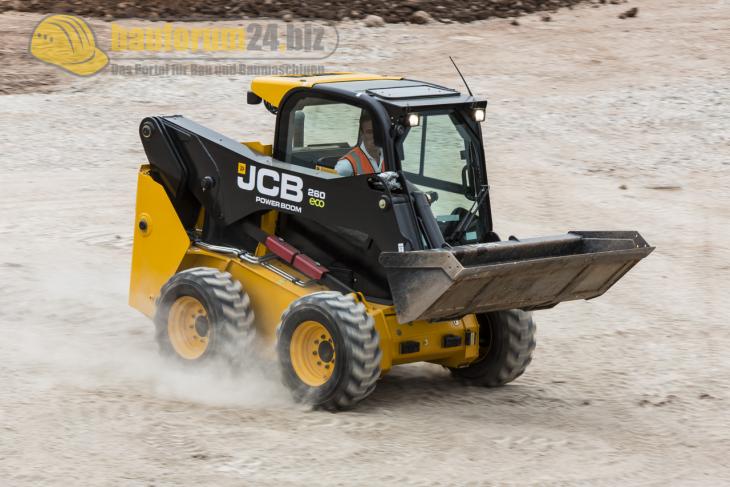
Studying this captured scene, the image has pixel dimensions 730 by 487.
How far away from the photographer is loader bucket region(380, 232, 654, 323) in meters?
7.99

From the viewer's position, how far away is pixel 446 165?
358 inches

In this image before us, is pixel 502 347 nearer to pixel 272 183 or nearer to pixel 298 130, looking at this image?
pixel 272 183

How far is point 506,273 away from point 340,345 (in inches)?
49.3

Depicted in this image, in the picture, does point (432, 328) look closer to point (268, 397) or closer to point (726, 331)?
point (268, 397)

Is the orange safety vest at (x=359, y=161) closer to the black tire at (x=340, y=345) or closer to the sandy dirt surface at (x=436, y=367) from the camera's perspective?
the black tire at (x=340, y=345)

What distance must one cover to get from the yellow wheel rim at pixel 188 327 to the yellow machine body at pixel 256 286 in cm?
39

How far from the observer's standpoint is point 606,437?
8.55m

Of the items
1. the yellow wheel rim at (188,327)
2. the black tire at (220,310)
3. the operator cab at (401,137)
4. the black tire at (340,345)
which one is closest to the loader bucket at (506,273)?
the black tire at (340,345)

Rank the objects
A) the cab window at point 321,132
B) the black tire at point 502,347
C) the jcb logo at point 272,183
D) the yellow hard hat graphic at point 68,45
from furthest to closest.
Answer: the yellow hard hat graphic at point 68,45
the black tire at point 502,347
the jcb logo at point 272,183
the cab window at point 321,132

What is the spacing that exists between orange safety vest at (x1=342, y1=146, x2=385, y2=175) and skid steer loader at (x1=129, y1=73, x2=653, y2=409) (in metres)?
0.01

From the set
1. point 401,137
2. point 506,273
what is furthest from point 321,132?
point 506,273

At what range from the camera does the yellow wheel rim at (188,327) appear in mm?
9445

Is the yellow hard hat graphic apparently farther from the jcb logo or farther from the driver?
the driver

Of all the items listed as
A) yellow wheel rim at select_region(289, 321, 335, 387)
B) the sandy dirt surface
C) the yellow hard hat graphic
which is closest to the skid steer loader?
yellow wheel rim at select_region(289, 321, 335, 387)
